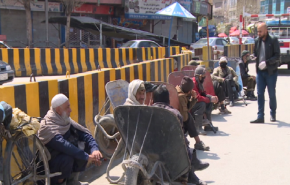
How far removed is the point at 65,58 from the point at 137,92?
9.43 metres

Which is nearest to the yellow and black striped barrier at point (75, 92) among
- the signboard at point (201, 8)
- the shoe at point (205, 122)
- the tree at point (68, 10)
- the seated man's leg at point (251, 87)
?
the shoe at point (205, 122)

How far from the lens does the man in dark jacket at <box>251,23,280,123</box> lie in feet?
26.6

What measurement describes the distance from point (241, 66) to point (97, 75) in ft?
22.5

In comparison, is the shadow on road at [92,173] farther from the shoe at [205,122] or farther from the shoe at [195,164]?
the shoe at [205,122]

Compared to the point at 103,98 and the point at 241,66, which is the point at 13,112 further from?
the point at 241,66

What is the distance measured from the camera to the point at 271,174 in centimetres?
512

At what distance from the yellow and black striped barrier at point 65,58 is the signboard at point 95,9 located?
1483 centimetres

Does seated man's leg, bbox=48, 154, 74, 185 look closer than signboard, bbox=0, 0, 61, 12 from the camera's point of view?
Yes

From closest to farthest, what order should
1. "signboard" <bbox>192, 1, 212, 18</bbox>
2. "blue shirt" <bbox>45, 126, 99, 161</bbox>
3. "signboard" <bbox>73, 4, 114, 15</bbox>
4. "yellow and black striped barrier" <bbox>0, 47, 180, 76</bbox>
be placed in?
"blue shirt" <bbox>45, 126, 99, 161</bbox>
"yellow and black striped barrier" <bbox>0, 47, 180, 76</bbox>
"signboard" <bbox>73, 4, 114, 15</bbox>
"signboard" <bbox>192, 1, 212, 18</bbox>

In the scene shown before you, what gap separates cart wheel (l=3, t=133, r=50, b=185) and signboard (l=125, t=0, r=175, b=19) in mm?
26782

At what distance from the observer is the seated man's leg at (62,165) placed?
4.02m

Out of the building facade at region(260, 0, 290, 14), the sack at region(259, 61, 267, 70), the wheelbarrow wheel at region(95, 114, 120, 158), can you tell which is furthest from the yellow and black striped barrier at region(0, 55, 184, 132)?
the building facade at region(260, 0, 290, 14)

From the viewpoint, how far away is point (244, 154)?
6.02m

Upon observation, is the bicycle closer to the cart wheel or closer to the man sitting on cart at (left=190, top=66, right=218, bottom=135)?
the cart wheel
